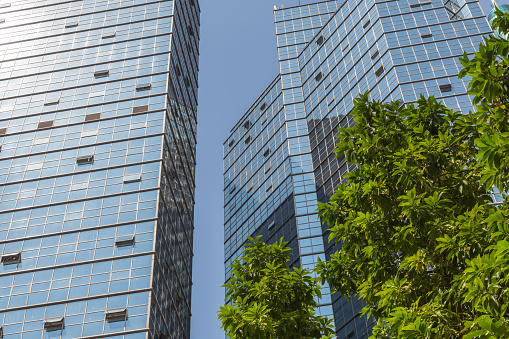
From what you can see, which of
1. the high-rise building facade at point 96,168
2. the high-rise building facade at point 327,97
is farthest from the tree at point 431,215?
the high-rise building facade at point 327,97

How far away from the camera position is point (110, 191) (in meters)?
63.2

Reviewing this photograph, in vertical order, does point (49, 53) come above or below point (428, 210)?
above

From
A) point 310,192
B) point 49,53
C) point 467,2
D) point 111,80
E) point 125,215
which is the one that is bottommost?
point 125,215

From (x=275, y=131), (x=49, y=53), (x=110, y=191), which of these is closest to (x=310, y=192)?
(x=275, y=131)

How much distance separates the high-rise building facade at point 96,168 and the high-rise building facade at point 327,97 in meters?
14.5

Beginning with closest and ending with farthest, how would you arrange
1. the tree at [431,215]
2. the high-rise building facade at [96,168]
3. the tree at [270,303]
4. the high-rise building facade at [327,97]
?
the tree at [431,215] → the tree at [270,303] → the high-rise building facade at [96,168] → the high-rise building facade at [327,97]

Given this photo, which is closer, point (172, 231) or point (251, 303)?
point (251, 303)

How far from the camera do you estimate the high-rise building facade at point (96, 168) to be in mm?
54094

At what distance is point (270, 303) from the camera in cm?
1739

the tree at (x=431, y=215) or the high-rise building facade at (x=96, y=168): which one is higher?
the high-rise building facade at (x=96, y=168)

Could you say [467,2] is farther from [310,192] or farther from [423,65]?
[310,192]

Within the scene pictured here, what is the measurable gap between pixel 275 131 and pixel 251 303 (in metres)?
84.6

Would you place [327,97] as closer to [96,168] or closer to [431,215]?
[96,168]

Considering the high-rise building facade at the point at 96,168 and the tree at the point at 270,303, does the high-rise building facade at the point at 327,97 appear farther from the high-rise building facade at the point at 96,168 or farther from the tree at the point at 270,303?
the tree at the point at 270,303
